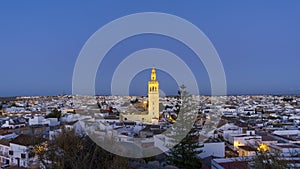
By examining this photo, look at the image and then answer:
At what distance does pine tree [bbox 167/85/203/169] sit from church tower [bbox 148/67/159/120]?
49.3 feet

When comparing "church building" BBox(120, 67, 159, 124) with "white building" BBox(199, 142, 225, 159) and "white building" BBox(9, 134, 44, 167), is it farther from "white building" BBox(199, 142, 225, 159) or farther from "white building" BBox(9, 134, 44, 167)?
"white building" BBox(9, 134, 44, 167)

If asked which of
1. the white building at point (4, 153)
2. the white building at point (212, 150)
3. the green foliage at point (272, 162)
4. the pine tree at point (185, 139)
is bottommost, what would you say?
the white building at point (4, 153)

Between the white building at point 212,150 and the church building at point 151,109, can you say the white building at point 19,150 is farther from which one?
the church building at point 151,109

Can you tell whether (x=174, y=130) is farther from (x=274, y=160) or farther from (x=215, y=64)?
(x=274, y=160)

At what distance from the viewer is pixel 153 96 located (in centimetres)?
3806

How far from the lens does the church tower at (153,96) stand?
121ft

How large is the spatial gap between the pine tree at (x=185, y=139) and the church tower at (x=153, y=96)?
49.3 feet

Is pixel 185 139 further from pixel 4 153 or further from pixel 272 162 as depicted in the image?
pixel 4 153

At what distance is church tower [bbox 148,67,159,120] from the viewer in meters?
36.9

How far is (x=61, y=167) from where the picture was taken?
872 centimetres

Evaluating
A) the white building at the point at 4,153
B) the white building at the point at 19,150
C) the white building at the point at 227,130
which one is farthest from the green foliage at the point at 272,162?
the white building at the point at 227,130

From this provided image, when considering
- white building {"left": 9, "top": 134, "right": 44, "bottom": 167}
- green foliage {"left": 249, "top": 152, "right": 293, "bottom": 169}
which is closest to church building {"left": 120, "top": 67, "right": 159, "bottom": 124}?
white building {"left": 9, "top": 134, "right": 44, "bottom": 167}

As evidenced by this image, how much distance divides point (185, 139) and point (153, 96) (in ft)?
70.3

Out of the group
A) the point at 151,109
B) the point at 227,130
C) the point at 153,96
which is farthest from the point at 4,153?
the point at 151,109
